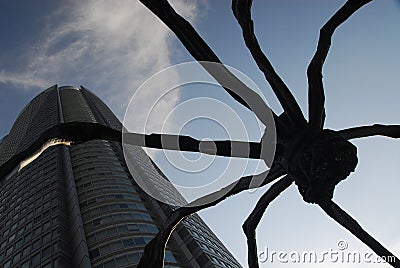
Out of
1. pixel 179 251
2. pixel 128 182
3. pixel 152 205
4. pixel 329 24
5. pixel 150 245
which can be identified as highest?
pixel 128 182

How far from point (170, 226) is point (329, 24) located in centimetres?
157

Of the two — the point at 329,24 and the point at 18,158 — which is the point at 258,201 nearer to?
the point at 329,24

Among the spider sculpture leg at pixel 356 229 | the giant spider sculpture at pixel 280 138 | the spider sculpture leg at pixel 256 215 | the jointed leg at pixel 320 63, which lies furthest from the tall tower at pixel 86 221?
the spider sculpture leg at pixel 356 229

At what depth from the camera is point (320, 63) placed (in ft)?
7.72

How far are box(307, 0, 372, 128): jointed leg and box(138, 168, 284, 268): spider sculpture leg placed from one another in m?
0.40

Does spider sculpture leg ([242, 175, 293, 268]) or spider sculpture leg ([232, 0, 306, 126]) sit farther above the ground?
spider sculpture leg ([232, 0, 306, 126])

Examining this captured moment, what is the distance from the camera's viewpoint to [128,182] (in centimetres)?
3959

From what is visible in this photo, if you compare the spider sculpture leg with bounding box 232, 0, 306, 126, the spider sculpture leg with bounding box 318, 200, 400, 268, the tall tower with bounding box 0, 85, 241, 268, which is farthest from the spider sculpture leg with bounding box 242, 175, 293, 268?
the tall tower with bounding box 0, 85, 241, 268

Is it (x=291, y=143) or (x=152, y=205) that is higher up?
(x=152, y=205)

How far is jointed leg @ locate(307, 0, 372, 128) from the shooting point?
2.27 meters

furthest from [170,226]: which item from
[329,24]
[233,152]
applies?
[329,24]

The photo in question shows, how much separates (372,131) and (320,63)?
1.69ft

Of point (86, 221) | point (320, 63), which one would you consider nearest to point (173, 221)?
point (320, 63)

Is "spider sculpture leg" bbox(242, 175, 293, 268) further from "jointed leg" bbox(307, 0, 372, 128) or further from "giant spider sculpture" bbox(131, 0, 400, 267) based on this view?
"jointed leg" bbox(307, 0, 372, 128)
